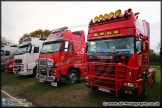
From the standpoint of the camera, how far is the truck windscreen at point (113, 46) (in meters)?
4.86

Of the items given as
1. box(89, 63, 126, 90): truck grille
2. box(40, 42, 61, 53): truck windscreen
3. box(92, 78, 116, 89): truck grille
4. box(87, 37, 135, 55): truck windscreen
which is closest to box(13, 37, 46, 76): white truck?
box(40, 42, 61, 53): truck windscreen

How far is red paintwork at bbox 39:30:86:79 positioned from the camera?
7430 millimetres

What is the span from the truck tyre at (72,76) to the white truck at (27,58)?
412 cm

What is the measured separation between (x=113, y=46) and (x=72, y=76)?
4.05 m

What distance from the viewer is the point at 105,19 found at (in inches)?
227

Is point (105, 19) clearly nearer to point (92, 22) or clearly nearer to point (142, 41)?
point (92, 22)

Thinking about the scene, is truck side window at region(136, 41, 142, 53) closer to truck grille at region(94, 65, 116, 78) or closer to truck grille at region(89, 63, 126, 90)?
truck grille at region(89, 63, 126, 90)

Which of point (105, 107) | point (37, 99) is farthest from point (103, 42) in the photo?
point (37, 99)

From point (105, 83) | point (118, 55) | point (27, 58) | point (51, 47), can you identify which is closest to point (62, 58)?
point (51, 47)

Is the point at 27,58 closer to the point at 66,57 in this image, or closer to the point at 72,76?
the point at 66,57

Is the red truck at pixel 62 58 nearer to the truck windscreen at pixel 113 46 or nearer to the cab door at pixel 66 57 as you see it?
the cab door at pixel 66 57

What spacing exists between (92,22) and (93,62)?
204 centimetres

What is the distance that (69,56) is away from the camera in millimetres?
8164

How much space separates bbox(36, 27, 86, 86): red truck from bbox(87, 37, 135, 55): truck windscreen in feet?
4.58
